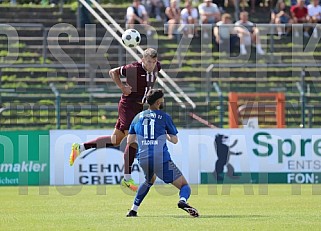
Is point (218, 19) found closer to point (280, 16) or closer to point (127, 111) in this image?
point (280, 16)

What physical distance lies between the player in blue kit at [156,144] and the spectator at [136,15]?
576 inches

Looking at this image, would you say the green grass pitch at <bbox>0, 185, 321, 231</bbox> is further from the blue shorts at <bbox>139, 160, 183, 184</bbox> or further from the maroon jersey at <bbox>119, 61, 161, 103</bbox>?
the maroon jersey at <bbox>119, 61, 161, 103</bbox>

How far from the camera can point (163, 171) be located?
12.9 metres

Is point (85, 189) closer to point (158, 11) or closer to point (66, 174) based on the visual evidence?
point (66, 174)

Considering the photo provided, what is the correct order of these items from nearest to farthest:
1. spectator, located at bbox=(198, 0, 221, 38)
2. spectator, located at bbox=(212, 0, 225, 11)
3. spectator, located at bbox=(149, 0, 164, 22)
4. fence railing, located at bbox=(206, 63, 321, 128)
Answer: fence railing, located at bbox=(206, 63, 321, 128) → spectator, located at bbox=(198, 0, 221, 38) → spectator, located at bbox=(149, 0, 164, 22) → spectator, located at bbox=(212, 0, 225, 11)

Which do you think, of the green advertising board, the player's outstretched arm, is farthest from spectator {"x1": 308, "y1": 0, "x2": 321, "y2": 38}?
the player's outstretched arm

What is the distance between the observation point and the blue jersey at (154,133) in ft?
42.2

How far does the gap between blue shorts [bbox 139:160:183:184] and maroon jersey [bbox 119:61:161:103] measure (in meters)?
2.79

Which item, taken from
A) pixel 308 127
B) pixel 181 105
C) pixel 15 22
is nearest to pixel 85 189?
pixel 181 105

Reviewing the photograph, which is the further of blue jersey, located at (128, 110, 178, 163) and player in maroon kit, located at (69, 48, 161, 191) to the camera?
player in maroon kit, located at (69, 48, 161, 191)

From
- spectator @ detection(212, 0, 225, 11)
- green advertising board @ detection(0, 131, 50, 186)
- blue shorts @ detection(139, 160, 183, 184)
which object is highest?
spectator @ detection(212, 0, 225, 11)

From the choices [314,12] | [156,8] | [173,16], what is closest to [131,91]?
[173,16]

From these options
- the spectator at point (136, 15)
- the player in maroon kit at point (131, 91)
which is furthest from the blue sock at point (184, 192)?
the spectator at point (136, 15)

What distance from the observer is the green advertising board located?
72.3 feet
